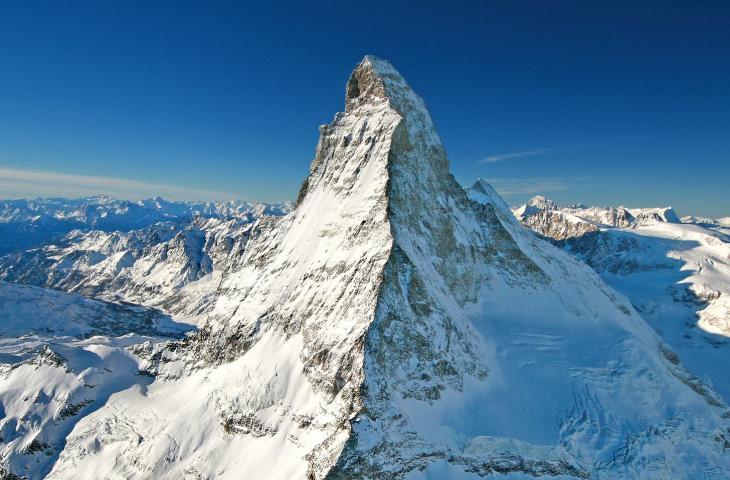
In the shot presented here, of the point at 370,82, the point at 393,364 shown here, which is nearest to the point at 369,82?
the point at 370,82

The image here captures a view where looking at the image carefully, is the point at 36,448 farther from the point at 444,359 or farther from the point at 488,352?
the point at 488,352

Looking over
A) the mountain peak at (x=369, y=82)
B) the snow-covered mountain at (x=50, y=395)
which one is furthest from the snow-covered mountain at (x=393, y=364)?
the snow-covered mountain at (x=50, y=395)

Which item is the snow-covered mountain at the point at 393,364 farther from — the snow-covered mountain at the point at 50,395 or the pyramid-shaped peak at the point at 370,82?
the snow-covered mountain at the point at 50,395

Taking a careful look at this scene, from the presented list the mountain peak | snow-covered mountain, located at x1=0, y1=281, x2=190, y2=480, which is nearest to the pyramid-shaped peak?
the mountain peak

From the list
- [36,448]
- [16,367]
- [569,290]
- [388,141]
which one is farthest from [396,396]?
[16,367]

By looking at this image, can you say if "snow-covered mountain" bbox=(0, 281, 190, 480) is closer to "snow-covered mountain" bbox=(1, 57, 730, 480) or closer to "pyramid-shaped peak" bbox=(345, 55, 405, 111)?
"snow-covered mountain" bbox=(1, 57, 730, 480)

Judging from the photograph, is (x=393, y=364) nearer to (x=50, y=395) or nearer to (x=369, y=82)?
(x=369, y=82)

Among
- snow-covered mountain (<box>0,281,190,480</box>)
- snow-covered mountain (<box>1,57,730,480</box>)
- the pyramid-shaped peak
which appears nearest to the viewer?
snow-covered mountain (<box>1,57,730,480</box>)

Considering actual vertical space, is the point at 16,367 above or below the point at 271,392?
below
